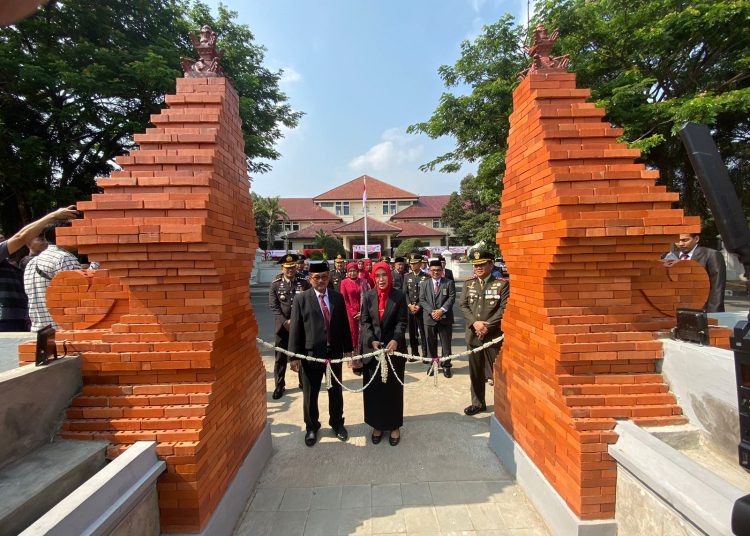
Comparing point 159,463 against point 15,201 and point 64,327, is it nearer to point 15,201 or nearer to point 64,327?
point 64,327

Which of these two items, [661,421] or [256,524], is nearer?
[661,421]

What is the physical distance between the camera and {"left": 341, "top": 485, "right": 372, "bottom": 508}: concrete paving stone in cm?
286

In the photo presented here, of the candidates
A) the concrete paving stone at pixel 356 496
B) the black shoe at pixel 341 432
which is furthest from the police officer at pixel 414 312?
the concrete paving stone at pixel 356 496

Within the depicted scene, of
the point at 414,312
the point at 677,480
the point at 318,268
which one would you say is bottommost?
the point at 677,480

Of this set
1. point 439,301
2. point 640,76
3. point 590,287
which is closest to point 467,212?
point 640,76

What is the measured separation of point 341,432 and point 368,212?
42.3 meters

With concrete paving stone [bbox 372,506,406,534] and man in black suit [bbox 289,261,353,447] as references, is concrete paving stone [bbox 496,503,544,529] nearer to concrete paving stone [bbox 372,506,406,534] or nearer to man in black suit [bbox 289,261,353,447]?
concrete paving stone [bbox 372,506,406,534]

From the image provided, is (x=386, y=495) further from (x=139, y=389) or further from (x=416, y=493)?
(x=139, y=389)

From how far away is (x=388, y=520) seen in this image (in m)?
2.68

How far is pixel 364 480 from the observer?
317 centimetres

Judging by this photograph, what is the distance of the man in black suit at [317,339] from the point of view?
3.86m

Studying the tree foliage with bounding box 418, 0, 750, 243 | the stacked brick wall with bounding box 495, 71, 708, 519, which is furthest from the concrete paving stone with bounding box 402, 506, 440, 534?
the tree foliage with bounding box 418, 0, 750, 243

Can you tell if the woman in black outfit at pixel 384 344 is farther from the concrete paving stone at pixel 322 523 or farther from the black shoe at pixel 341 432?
the concrete paving stone at pixel 322 523

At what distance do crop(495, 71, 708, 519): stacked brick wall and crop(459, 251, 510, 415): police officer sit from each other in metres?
1.73
